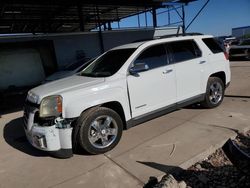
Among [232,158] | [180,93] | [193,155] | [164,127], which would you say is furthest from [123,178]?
[180,93]

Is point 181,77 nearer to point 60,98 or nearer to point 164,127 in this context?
point 164,127

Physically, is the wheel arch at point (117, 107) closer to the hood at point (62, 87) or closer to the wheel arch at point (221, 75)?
the hood at point (62, 87)

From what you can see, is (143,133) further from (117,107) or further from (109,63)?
(109,63)

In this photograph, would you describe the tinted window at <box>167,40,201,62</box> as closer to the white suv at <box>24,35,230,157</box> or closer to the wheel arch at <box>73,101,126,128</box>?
the white suv at <box>24,35,230,157</box>

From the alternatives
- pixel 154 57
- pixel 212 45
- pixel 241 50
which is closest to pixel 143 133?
pixel 154 57

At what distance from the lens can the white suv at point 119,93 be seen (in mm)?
4031

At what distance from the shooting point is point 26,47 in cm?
1498

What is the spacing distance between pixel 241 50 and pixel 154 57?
40.6ft

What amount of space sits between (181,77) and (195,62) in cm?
59

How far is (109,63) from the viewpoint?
207 inches

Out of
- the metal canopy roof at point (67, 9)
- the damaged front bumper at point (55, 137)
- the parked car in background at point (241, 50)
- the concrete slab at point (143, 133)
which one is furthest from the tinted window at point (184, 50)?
the parked car in background at point (241, 50)

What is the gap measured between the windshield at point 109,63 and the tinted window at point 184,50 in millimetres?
995

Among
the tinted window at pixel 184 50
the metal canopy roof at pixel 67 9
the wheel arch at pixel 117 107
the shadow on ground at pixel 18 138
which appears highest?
the metal canopy roof at pixel 67 9

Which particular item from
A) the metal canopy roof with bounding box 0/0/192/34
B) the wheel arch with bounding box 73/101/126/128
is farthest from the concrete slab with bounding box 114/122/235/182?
the metal canopy roof with bounding box 0/0/192/34
